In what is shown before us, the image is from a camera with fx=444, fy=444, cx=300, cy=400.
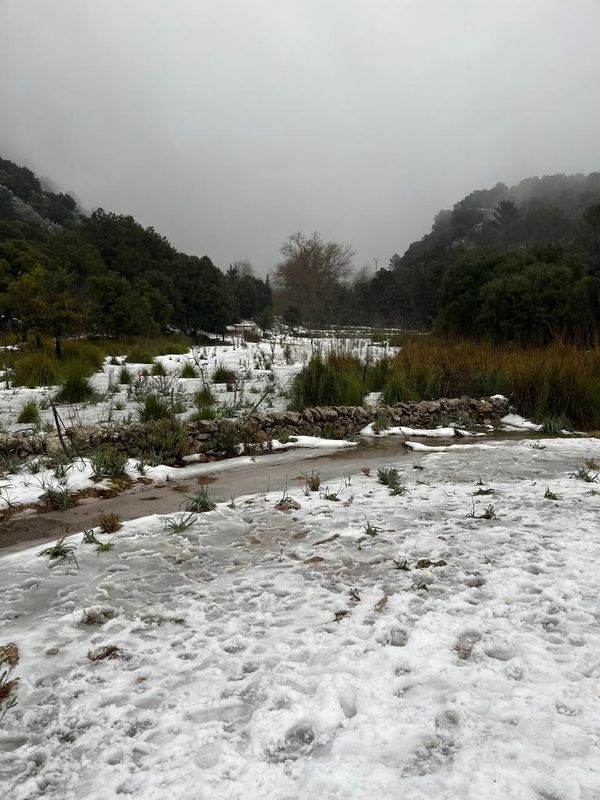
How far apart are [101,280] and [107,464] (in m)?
14.8

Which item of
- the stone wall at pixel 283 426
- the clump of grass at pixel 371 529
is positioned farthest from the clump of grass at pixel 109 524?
the stone wall at pixel 283 426

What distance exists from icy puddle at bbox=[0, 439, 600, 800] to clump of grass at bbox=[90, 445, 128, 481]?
118 centimetres

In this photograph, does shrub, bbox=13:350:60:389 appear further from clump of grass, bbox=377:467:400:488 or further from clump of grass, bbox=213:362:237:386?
clump of grass, bbox=377:467:400:488

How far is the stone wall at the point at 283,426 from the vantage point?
4.49 metres

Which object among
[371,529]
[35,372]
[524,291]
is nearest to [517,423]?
[371,529]

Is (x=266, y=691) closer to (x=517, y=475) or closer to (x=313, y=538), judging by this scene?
(x=313, y=538)

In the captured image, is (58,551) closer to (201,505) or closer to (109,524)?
(109,524)

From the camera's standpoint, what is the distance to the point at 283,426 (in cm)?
570

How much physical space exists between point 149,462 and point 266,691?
3.14m

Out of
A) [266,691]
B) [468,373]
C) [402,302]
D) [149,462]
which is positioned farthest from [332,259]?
[266,691]

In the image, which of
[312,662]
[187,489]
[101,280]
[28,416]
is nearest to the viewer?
[312,662]

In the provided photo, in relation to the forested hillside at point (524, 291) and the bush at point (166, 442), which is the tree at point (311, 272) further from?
the bush at point (166, 442)

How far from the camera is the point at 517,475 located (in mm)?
3938

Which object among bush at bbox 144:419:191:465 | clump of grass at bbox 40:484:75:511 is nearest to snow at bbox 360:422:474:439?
bush at bbox 144:419:191:465
